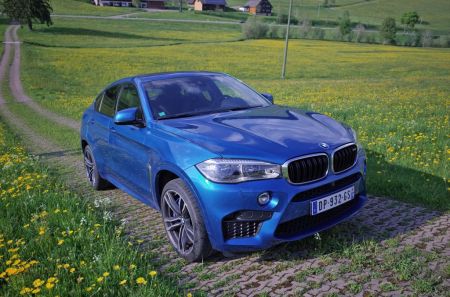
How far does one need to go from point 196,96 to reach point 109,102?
1.58 metres

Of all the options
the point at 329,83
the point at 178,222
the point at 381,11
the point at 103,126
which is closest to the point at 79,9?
the point at 381,11

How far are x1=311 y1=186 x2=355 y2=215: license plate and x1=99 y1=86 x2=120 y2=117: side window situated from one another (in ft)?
10.3

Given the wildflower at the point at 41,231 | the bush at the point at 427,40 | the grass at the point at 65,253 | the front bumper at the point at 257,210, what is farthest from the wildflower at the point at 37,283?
the bush at the point at 427,40

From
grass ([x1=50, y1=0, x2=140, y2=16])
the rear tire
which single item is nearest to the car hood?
the rear tire

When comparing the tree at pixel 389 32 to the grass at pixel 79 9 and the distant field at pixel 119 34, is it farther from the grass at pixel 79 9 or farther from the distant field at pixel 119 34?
the grass at pixel 79 9

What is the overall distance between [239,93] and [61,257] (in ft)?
9.20

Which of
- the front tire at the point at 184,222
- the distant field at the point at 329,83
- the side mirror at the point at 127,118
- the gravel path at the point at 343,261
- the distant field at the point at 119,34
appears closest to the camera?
the gravel path at the point at 343,261

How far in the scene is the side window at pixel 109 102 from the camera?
5.52 meters

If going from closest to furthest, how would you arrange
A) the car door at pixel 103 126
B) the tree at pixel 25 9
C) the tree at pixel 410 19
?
the car door at pixel 103 126
the tree at pixel 25 9
the tree at pixel 410 19

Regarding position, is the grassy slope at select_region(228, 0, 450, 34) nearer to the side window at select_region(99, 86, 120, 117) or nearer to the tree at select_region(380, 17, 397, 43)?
the tree at select_region(380, 17, 397, 43)

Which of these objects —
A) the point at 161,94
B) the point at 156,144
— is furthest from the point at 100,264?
the point at 161,94

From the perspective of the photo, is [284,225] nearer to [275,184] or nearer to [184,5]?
[275,184]

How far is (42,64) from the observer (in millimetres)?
38125

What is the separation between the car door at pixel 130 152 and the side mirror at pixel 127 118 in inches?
2.8
